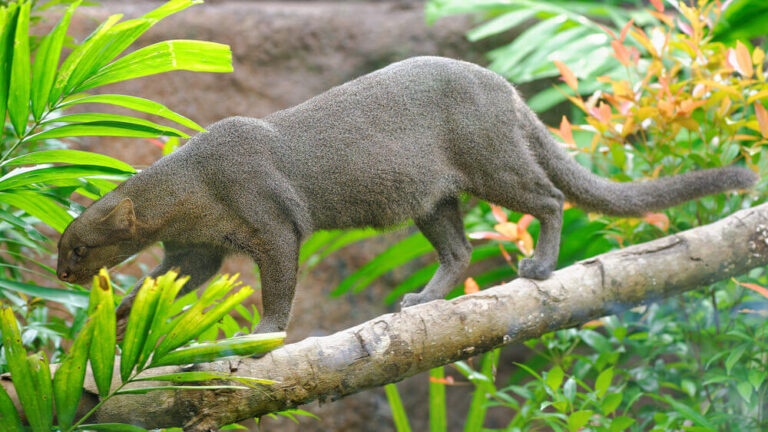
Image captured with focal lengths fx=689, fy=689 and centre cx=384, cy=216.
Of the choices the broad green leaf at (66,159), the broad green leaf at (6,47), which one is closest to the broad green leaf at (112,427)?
the broad green leaf at (66,159)

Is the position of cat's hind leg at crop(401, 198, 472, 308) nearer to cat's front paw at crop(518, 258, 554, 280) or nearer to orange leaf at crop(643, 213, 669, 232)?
cat's front paw at crop(518, 258, 554, 280)

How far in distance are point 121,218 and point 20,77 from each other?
1.85 feet

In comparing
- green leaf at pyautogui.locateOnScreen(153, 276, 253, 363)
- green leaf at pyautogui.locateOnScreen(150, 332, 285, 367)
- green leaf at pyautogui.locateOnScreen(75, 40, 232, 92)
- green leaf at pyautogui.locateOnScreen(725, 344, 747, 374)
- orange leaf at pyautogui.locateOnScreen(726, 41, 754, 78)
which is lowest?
green leaf at pyautogui.locateOnScreen(725, 344, 747, 374)

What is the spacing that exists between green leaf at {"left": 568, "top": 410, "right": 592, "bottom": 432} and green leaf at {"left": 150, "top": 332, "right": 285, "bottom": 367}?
4.15 ft

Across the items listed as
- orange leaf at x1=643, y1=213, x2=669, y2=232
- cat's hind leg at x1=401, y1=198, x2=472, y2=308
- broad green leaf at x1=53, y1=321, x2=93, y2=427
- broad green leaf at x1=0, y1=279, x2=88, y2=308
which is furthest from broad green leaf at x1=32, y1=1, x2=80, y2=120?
orange leaf at x1=643, y1=213, x2=669, y2=232

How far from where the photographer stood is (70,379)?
1.75 metres

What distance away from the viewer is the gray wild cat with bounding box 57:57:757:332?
247cm

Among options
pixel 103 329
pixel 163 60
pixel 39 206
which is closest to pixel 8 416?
pixel 103 329

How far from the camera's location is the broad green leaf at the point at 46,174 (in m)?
2.08

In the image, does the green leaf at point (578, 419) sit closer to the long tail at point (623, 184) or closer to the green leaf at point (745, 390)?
the green leaf at point (745, 390)

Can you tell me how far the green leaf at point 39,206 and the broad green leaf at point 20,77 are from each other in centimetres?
19

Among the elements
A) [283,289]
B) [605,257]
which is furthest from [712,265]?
[283,289]

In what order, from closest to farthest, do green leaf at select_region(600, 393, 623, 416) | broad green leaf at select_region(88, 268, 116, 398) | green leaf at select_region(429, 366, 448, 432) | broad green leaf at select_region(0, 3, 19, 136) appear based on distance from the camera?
broad green leaf at select_region(88, 268, 116, 398), broad green leaf at select_region(0, 3, 19, 136), green leaf at select_region(600, 393, 623, 416), green leaf at select_region(429, 366, 448, 432)

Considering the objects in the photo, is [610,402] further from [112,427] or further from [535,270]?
[112,427]
